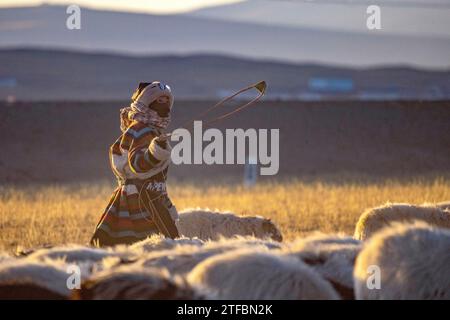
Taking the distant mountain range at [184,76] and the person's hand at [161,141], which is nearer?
the person's hand at [161,141]

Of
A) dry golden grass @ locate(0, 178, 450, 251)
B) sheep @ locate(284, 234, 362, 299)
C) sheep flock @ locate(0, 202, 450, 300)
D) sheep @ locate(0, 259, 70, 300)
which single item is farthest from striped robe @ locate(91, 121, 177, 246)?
dry golden grass @ locate(0, 178, 450, 251)

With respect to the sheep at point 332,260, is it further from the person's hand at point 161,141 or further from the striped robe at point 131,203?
the striped robe at point 131,203

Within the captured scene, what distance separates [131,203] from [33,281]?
11.2 feet

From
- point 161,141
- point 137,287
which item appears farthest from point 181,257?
point 161,141

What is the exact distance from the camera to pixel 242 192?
21719mm

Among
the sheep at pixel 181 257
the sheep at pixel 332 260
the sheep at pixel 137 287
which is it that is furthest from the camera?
the sheep at pixel 181 257

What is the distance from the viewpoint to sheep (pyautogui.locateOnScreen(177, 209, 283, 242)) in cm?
1102

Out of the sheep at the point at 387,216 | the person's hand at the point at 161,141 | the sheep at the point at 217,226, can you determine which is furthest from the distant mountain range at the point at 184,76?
the person's hand at the point at 161,141

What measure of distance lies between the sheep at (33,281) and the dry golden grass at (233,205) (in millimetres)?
6859

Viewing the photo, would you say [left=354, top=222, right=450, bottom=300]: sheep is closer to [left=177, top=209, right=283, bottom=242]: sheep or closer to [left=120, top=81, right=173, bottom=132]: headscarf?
[left=120, top=81, right=173, bottom=132]: headscarf

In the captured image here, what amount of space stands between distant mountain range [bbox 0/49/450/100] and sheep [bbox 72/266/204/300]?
81890 mm

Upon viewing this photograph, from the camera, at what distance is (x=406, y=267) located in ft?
17.9

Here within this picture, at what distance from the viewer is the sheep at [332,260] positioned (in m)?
5.81

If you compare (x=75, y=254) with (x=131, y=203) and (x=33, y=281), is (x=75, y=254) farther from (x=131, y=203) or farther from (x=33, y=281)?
(x=131, y=203)
